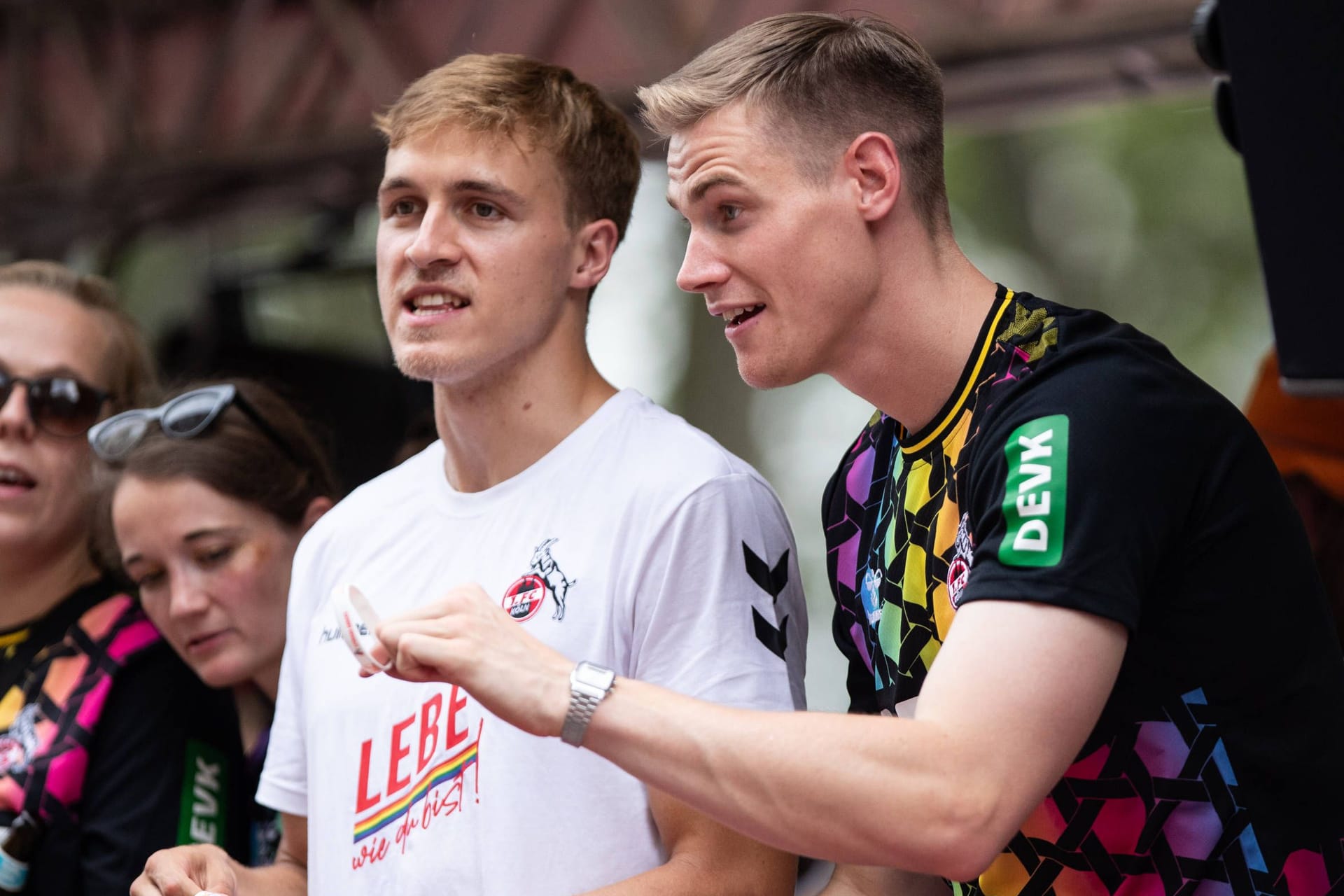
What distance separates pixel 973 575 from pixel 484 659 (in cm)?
57

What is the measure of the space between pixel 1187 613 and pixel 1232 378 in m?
10.8

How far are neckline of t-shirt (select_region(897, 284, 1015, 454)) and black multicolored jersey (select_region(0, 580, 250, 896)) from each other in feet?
5.46

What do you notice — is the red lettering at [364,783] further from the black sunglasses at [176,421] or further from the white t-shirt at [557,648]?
the black sunglasses at [176,421]

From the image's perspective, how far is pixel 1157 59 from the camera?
3906 mm

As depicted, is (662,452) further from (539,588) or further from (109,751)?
(109,751)

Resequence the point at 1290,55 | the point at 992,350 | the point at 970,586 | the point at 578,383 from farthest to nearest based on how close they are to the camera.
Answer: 1. the point at 578,383
2. the point at 992,350
3. the point at 970,586
4. the point at 1290,55

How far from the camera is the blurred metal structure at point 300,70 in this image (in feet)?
13.1

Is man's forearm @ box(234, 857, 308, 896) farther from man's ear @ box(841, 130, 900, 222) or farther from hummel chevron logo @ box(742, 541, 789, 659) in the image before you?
man's ear @ box(841, 130, 900, 222)

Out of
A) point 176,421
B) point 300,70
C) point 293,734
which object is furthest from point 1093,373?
point 300,70

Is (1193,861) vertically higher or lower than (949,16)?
lower

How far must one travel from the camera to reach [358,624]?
1.87 m

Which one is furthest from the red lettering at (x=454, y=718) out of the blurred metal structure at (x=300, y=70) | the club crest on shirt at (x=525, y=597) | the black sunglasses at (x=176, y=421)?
the blurred metal structure at (x=300, y=70)

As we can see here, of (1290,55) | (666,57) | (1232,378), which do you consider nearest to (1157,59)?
(666,57)

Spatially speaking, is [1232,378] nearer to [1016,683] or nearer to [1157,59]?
[1157,59]
